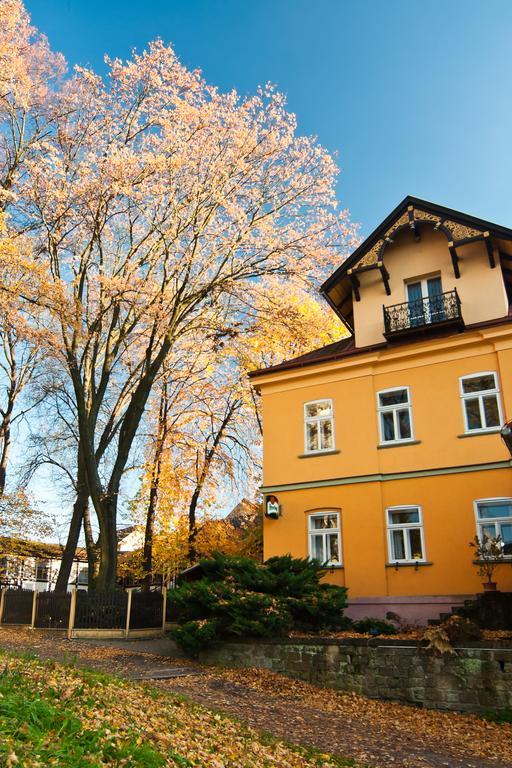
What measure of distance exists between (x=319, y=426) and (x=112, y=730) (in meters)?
13.8

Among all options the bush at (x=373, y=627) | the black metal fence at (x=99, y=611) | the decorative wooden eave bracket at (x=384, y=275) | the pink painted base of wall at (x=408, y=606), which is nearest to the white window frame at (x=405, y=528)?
the pink painted base of wall at (x=408, y=606)

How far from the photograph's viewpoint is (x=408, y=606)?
15555mm

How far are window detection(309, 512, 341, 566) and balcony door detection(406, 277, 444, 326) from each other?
6.48 meters

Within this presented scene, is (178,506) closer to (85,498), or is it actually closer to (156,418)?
(156,418)

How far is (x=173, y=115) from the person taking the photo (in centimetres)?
1973

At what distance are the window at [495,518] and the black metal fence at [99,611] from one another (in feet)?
36.7

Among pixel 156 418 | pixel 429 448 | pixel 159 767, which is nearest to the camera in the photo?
pixel 159 767

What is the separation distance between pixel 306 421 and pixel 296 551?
159 inches

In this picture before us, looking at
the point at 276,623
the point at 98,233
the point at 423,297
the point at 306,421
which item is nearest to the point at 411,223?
the point at 423,297

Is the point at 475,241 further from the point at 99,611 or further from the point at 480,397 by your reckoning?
the point at 99,611

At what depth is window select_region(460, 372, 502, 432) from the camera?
16.2 metres

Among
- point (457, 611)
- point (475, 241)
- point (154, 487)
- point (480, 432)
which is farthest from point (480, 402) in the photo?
point (154, 487)

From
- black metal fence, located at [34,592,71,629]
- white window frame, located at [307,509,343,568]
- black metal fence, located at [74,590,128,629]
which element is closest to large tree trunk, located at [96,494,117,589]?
black metal fence, located at [74,590,128,629]

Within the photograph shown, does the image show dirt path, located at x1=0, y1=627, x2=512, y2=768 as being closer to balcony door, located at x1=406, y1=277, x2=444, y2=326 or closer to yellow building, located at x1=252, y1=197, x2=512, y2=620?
yellow building, located at x1=252, y1=197, x2=512, y2=620
